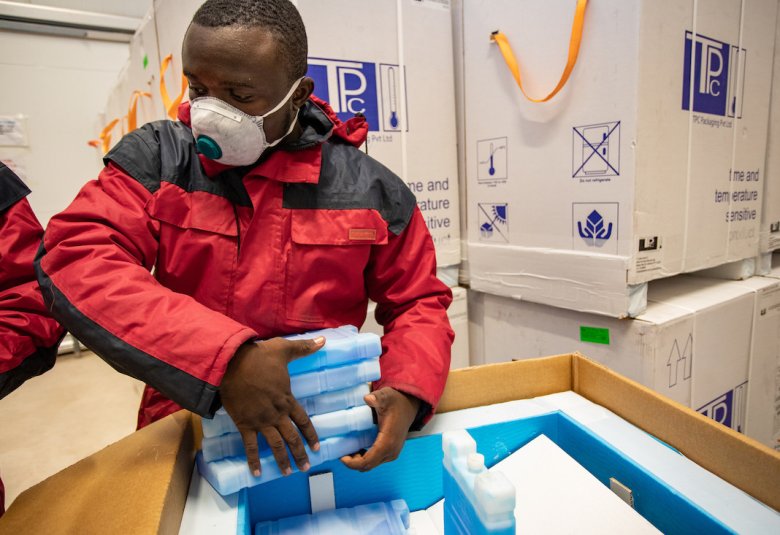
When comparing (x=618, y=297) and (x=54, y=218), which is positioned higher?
(x=54, y=218)

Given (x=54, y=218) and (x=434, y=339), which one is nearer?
(x=54, y=218)

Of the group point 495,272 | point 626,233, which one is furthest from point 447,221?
point 626,233

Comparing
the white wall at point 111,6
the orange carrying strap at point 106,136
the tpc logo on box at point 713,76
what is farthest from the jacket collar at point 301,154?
the white wall at point 111,6

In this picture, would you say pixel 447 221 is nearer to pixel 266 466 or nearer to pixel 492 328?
pixel 492 328

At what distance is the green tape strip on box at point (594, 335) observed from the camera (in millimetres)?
1378

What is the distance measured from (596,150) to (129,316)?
1.17m

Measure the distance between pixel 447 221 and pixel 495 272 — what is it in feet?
0.78

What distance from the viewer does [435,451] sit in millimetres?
773

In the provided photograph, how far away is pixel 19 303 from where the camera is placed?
0.75 m

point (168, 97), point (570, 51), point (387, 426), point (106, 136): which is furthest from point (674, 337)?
point (106, 136)

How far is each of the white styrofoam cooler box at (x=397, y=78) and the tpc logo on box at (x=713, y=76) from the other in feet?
2.25

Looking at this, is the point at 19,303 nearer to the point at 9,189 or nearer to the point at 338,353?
the point at 9,189

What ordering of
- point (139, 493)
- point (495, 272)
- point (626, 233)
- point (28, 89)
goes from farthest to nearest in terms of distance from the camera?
1. point (28, 89)
2. point (495, 272)
3. point (626, 233)
4. point (139, 493)

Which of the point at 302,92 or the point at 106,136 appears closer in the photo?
the point at 302,92
